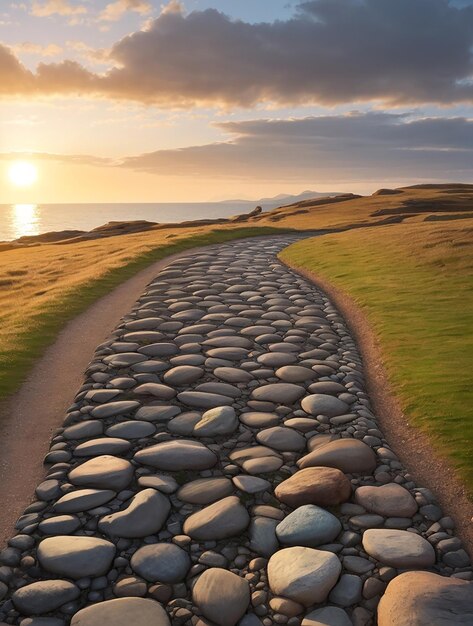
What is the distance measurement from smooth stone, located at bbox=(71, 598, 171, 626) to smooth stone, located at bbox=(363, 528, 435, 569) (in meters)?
1.64

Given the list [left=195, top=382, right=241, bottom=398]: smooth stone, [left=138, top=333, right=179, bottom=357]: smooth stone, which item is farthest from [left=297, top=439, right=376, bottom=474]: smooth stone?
[left=138, top=333, right=179, bottom=357]: smooth stone

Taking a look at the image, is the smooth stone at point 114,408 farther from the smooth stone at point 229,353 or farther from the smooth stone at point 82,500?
the smooth stone at point 229,353

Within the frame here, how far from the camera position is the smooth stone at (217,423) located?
607 cm

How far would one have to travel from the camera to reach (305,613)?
11.9 ft


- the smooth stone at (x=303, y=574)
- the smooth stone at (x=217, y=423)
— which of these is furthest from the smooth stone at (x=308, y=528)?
the smooth stone at (x=217, y=423)

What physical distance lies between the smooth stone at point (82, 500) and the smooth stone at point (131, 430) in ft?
3.61

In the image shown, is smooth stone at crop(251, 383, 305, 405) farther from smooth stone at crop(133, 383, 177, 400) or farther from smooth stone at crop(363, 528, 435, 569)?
smooth stone at crop(363, 528, 435, 569)

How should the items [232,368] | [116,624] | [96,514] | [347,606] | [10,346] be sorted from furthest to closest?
[10,346], [232,368], [96,514], [347,606], [116,624]

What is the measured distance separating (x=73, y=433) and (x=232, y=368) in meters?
2.57

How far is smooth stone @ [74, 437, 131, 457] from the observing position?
224 inches

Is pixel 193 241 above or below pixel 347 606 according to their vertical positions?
above

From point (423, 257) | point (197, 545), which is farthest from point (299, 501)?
point (423, 257)

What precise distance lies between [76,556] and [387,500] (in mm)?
2641

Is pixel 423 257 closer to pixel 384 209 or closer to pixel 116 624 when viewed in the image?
pixel 116 624
